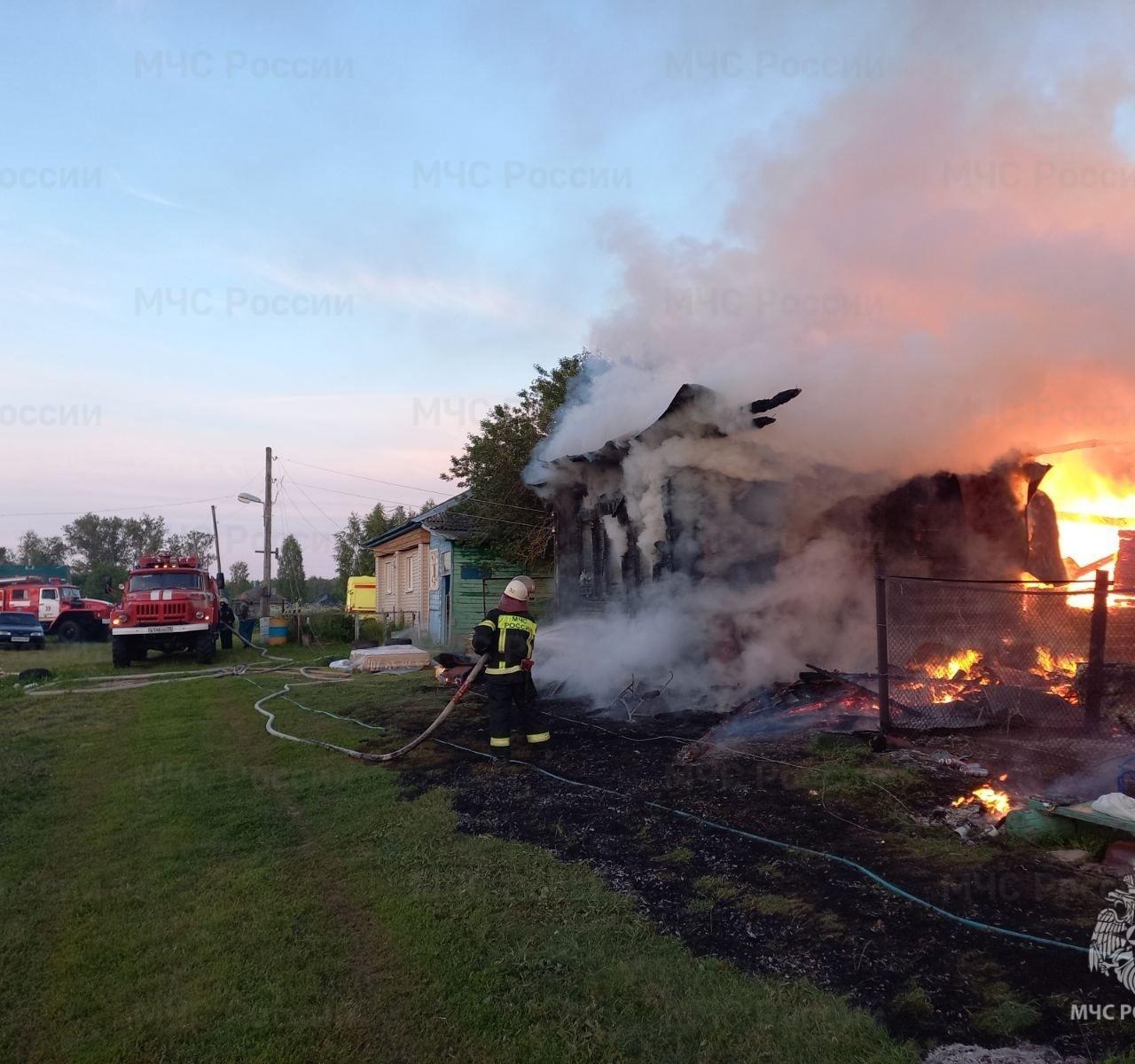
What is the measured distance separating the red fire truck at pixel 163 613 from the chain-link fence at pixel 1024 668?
1543 cm

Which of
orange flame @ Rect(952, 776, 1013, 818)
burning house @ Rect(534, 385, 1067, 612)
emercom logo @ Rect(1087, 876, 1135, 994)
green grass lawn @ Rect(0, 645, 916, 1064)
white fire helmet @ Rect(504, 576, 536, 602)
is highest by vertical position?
burning house @ Rect(534, 385, 1067, 612)

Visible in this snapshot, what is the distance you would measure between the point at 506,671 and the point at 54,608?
1081 inches

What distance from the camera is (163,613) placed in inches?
709

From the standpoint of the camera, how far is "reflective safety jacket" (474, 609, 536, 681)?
25.5 ft

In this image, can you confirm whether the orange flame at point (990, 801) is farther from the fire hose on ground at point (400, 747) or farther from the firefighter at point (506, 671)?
the fire hose on ground at point (400, 747)

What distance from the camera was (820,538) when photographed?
1102 cm

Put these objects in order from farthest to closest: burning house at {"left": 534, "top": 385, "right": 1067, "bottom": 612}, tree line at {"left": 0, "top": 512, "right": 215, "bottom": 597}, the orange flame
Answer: tree line at {"left": 0, "top": 512, "right": 215, "bottom": 597} → burning house at {"left": 534, "top": 385, "right": 1067, "bottom": 612} → the orange flame

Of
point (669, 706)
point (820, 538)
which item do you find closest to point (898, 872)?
point (669, 706)

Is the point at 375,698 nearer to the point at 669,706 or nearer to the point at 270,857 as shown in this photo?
the point at 669,706

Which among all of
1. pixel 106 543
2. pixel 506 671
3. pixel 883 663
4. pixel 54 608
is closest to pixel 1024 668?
pixel 883 663

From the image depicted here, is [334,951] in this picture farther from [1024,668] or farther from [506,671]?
[1024,668]

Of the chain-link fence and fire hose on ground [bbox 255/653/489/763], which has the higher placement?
the chain-link fence

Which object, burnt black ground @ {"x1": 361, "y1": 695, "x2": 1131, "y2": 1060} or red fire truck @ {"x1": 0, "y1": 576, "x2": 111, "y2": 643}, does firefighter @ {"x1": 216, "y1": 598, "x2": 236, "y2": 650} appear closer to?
red fire truck @ {"x1": 0, "y1": 576, "x2": 111, "y2": 643}

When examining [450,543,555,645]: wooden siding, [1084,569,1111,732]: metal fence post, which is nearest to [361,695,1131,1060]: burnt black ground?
[1084,569,1111,732]: metal fence post
